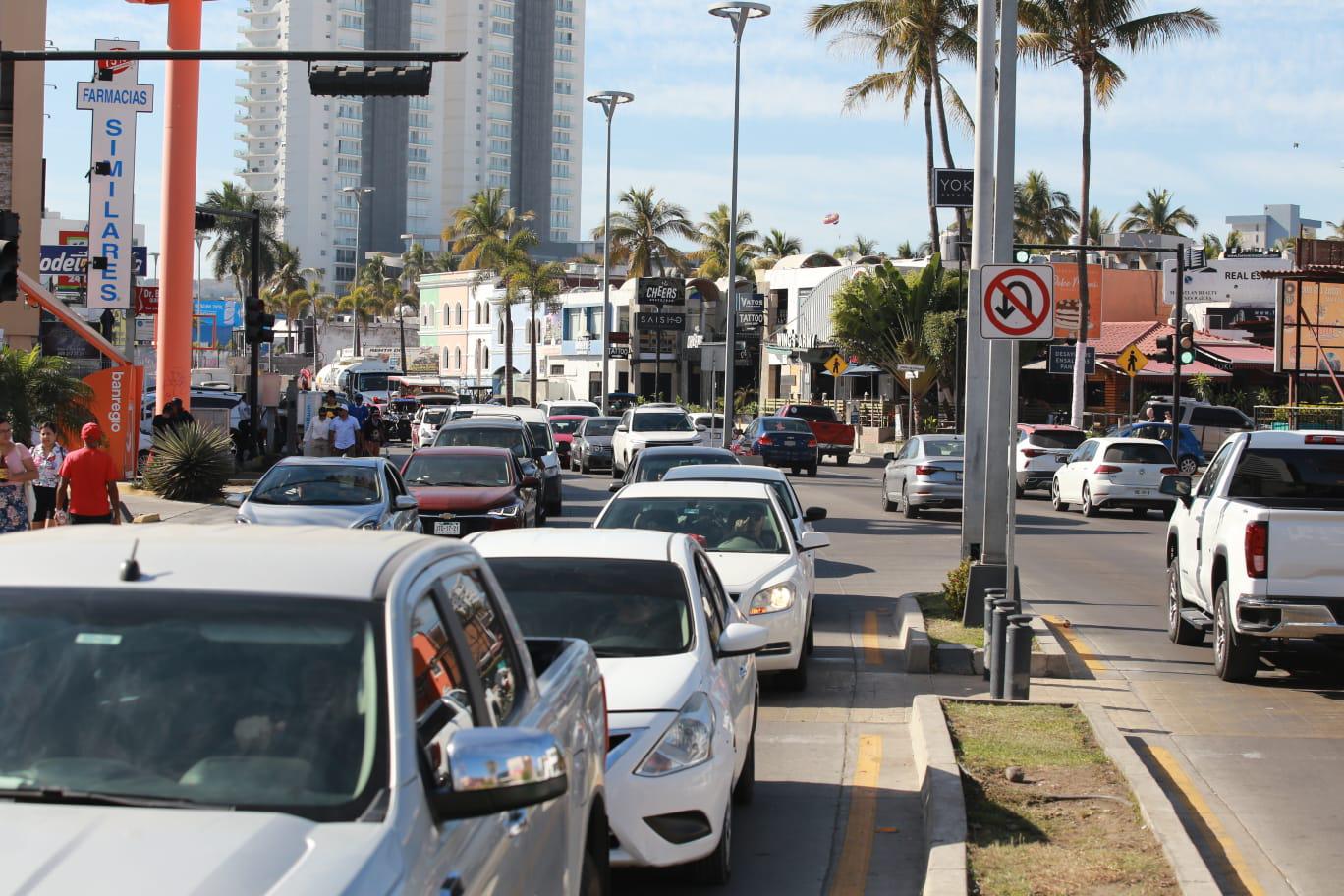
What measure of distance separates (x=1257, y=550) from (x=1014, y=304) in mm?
2597

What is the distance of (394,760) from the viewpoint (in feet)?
11.7

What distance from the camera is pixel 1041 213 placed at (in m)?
98.4

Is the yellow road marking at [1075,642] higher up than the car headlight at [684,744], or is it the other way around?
the car headlight at [684,744]

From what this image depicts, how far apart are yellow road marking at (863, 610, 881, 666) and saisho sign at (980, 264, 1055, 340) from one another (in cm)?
316

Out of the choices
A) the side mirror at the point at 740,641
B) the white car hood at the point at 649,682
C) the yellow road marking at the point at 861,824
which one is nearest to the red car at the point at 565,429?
the yellow road marking at the point at 861,824

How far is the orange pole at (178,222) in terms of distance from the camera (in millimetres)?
35469

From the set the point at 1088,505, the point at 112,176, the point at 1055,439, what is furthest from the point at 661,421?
the point at 112,176

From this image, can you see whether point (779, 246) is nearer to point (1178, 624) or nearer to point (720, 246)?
point (720, 246)

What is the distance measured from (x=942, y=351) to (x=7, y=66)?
32592 mm

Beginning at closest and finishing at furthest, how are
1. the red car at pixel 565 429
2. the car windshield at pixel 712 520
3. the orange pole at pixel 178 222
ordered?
the car windshield at pixel 712 520, the orange pole at pixel 178 222, the red car at pixel 565 429

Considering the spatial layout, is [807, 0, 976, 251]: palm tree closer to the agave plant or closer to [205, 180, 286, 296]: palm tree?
the agave plant

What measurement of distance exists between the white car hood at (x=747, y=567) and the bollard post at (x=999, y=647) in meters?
1.72

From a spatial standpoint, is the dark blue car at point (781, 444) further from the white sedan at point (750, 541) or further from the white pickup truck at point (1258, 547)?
the white sedan at point (750, 541)

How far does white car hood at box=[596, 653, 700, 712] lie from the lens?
22.4ft
